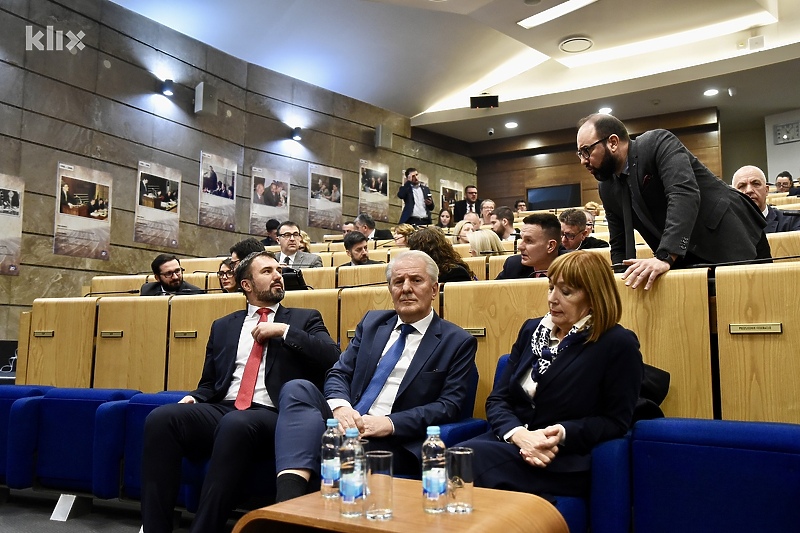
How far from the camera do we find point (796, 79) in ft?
26.5

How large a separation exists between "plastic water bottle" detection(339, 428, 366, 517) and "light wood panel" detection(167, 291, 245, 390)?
4.99 feet

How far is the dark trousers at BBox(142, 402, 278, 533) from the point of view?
65.4 inches

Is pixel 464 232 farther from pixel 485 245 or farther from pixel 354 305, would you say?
pixel 354 305

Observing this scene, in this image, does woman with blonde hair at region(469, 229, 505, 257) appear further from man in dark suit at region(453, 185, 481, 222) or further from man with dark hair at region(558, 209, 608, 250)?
man in dark suit at region(453, 185, 481, 222)

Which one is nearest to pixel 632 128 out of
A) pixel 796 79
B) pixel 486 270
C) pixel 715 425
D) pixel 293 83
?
pixel 796 79

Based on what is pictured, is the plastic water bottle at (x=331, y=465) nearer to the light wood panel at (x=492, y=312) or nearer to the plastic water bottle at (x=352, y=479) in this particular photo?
the plastic water bottle at (x=352, y=479)

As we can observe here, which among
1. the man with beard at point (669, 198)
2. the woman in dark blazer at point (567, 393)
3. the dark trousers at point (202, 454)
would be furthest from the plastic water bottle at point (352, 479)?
the man with beard at point (669, 198)

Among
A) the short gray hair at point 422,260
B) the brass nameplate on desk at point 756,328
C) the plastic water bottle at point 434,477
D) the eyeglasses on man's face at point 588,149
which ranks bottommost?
the plastic water bottle at point 434,477

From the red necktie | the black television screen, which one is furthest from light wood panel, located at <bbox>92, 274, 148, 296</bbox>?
Answer: the black television screen

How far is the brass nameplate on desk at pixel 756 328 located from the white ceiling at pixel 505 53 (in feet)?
19.4

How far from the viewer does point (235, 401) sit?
205 cm

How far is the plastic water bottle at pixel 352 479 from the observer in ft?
3.66

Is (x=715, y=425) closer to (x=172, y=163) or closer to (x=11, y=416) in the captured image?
(x=11, y=416)

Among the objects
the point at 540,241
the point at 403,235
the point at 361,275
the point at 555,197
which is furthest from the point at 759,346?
the point at 555,197
